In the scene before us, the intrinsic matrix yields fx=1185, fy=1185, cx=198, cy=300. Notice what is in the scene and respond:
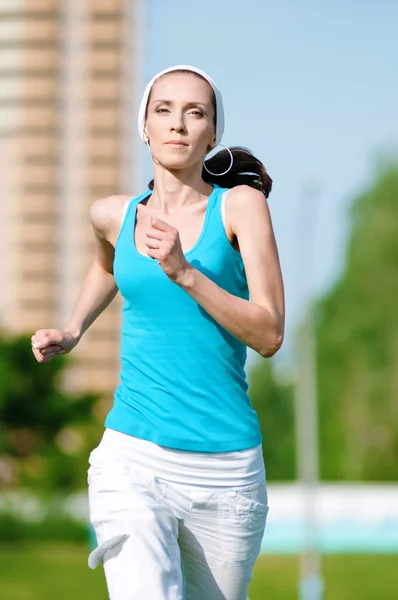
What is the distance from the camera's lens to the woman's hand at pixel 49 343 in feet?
10.5

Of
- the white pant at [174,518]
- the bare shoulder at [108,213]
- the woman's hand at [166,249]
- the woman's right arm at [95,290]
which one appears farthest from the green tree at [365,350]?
the woman's hand at [166,249]

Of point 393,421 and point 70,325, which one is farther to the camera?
point 393,421

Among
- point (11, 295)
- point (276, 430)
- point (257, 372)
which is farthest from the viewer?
point (11, 295)

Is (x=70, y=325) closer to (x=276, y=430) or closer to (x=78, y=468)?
(x=78, y=468)

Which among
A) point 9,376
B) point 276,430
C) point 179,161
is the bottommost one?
point 276,430

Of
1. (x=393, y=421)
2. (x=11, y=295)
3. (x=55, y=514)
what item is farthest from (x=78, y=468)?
(x=11, y=295)

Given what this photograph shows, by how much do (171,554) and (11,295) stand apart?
2146 inches

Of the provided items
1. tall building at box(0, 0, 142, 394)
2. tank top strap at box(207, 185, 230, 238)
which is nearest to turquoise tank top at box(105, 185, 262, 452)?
tank top strap at box(207, 185, 230, 238)

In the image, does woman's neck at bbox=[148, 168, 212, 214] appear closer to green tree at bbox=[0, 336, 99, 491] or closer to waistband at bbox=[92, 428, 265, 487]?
waistband at bbox=[92, 428, 265, 487]

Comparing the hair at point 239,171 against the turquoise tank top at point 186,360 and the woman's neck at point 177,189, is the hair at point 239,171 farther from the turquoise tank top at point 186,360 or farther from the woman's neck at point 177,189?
the turquoise tank top at point 186,360

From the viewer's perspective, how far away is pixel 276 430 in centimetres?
4825

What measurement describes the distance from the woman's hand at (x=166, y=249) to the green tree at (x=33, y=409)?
99.1 feet

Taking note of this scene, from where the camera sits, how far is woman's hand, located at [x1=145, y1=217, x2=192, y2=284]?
2.79 m

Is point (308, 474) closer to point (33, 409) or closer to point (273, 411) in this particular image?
point (33, 409)
